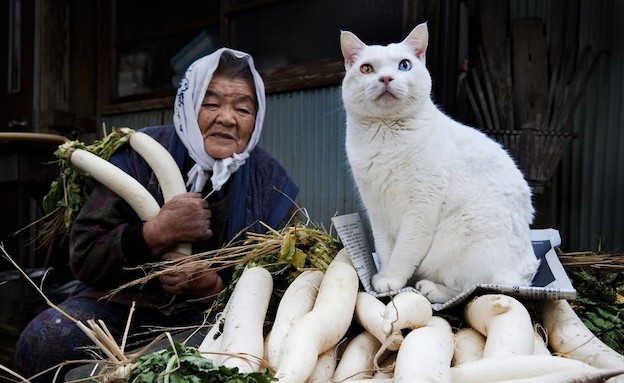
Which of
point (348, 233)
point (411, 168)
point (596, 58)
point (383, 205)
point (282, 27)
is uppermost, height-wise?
point (282, 27)

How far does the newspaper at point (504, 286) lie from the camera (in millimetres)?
1368

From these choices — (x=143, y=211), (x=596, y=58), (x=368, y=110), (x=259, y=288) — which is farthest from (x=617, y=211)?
(x=143, y=211)

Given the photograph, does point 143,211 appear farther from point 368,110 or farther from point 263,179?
point 368,110

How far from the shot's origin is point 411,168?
1550 mm

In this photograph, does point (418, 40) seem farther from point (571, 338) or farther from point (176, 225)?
point (176, 225)

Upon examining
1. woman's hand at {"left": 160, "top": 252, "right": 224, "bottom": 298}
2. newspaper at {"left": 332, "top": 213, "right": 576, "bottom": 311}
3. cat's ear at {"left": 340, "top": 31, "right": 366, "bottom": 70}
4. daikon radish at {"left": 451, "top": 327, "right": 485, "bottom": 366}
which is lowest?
woman's hand at {"left": 160, "top": 252, "right": 224, "bottom": 298}

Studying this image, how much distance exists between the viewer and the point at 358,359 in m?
1.20

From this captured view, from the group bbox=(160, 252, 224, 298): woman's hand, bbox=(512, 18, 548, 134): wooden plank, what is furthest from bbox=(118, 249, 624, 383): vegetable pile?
bbox=(512, 18, 548, 134): wooden plank

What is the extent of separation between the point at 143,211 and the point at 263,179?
0.61 m

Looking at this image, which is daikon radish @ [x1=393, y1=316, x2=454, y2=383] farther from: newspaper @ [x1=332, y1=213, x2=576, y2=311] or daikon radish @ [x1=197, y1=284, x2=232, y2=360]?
daikon radish @ [x1=197, y1=284, x2=232, y2=360]

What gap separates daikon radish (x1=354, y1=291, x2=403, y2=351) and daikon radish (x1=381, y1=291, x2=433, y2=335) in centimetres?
2

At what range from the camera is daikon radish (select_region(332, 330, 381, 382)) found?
1.14 meters

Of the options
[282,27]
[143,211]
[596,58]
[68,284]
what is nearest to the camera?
[143,211]

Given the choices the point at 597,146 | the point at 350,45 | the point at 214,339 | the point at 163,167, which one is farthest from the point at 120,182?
the point at 597,146
